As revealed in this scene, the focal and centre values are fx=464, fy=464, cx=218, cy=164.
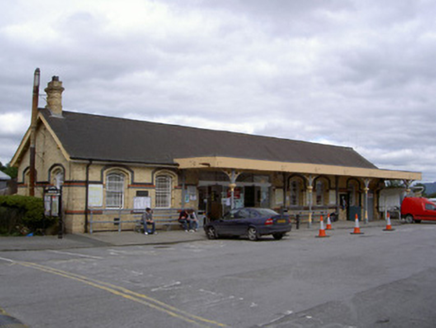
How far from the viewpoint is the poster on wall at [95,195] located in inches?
832

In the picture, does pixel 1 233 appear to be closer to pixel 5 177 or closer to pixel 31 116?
pixel 31 116

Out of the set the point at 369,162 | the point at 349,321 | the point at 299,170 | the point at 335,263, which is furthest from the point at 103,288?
the point at 369,162

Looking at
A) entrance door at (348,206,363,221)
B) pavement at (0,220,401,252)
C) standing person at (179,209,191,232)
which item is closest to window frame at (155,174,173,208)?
standing person at (179,209,191,232)

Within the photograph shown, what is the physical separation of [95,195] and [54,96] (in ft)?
20.5

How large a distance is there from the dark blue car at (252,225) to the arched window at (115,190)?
16.0 ft

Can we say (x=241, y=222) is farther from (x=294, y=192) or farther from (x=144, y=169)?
(x=294, y=192)

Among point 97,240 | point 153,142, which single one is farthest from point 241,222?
point 153,142

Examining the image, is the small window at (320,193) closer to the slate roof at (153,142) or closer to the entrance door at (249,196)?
the slate roof at (153,142)

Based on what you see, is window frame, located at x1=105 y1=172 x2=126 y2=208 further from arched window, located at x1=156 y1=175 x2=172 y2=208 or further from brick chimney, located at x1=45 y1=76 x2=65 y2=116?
brick chimney, located at x1=45 y1=76 x2=65 y2=116

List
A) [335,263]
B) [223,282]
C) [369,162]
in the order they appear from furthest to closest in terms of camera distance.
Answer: [369,162], [335,263], [223,282]

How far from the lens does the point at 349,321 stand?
6543mm

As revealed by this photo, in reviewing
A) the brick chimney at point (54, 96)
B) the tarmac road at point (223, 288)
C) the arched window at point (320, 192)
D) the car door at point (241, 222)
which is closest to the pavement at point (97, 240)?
the tarmac road at point (223, 288)

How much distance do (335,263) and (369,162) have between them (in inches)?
1177

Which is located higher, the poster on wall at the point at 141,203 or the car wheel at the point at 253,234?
the poster on wall at the point at 141,203
